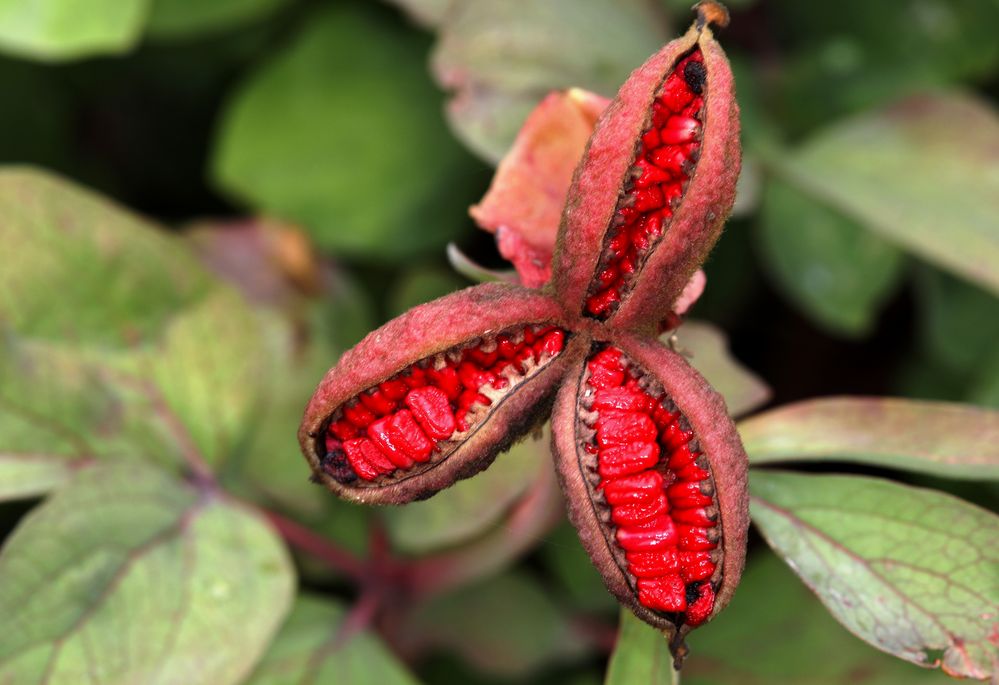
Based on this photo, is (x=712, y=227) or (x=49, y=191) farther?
(x=49, y=191)

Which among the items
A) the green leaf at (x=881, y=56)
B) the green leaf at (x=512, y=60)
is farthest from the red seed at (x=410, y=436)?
the green leaf at (x=881, y=56)

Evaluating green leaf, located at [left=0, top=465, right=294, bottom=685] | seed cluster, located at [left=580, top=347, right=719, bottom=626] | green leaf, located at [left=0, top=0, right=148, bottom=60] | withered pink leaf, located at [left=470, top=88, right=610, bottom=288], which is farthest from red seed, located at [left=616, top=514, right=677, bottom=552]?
green leaf, located at [left=0, top=0, right=148, bottom=60]

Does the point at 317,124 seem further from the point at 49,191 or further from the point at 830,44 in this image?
the point at 830,44

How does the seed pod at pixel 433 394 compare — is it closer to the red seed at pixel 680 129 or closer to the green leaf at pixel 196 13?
the red seed at pixel 680 129

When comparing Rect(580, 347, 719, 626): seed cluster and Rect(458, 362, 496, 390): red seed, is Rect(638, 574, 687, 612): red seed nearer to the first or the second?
Rect(580, 347, 719, 626): seed cluster

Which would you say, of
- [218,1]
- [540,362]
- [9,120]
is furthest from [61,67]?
[540,362]

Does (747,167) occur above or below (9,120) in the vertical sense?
above
